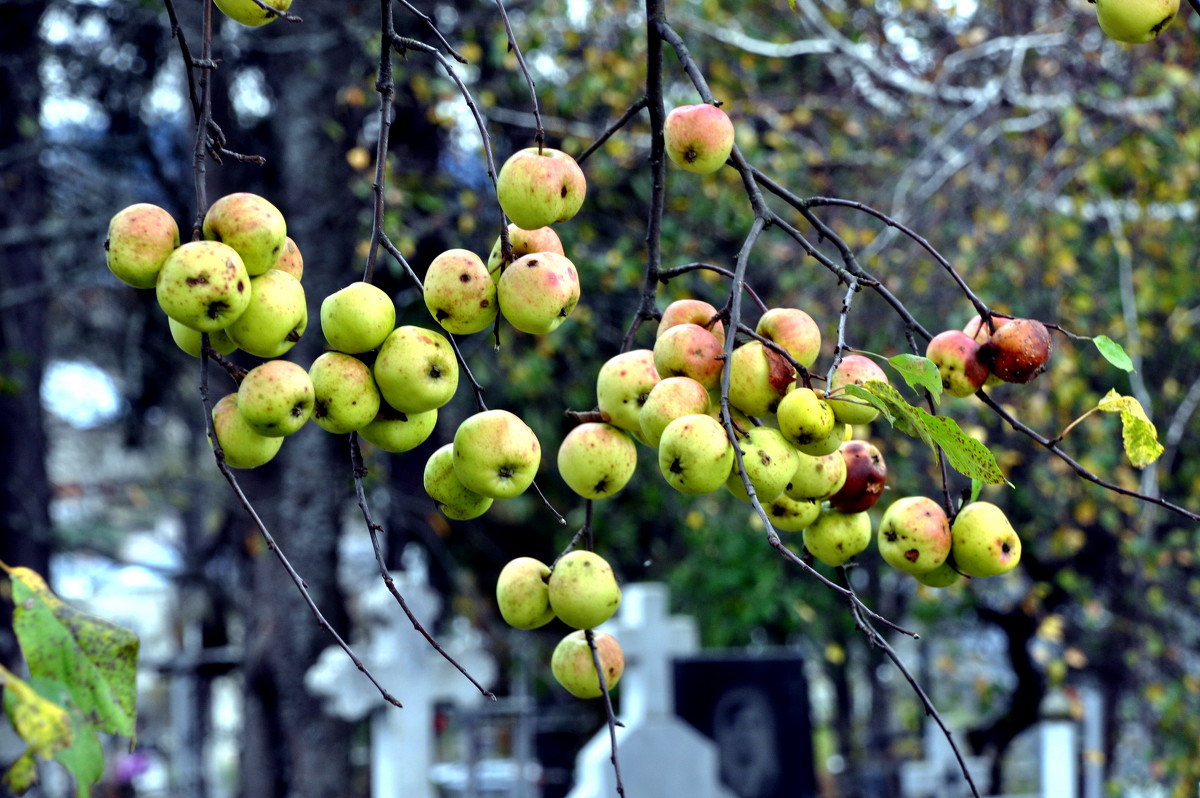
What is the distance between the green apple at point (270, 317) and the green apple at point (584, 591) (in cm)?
32

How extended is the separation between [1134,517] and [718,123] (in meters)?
4.47

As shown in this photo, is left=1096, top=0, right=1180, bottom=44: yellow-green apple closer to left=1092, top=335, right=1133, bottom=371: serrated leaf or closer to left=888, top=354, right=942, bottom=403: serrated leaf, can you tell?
left=1092, top=335, right=1133, bottom=371: serrated leaf

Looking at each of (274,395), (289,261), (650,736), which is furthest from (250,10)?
(650,736)

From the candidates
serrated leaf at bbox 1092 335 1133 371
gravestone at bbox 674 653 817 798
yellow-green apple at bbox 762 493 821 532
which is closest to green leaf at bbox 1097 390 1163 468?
serrated leaf at bbox 1092 335 1133 371

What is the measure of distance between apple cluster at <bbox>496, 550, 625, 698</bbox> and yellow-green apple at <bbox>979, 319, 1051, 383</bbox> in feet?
1.37

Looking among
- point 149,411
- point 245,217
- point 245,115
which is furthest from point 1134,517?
point 149,411

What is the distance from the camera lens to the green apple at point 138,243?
0.89 m

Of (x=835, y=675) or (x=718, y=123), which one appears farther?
(x=835, y=675)

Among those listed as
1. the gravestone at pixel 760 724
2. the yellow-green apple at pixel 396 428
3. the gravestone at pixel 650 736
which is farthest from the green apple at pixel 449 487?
the gravestone at pixel 760 724

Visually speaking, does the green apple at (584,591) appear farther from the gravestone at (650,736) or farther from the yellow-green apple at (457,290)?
the gravestone at (650,736)

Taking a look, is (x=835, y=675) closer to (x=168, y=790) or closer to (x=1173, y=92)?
(x=168, y=790)

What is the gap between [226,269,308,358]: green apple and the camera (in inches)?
35.5

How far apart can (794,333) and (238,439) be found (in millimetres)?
495

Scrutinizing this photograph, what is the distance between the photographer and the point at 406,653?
4.00 m
